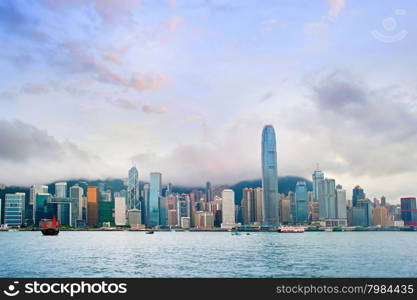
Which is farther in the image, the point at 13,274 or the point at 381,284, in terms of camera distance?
the point at 13,274

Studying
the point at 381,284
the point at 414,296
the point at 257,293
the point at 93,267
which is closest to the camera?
the point at 414,296

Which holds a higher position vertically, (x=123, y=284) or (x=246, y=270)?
(x=123, y=284)

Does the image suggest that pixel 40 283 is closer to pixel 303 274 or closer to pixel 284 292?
pixel 284 292

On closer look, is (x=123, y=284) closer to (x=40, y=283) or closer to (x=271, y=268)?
(x=40, y=283)

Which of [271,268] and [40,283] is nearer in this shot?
[40,283]

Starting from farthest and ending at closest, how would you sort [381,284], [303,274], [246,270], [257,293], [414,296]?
[246,270] < [303,274] < [257,293] < [381,284] < [414,296]

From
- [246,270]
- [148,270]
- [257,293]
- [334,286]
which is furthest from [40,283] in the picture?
[246,270]

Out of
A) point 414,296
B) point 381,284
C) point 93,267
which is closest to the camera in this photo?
point 414,296

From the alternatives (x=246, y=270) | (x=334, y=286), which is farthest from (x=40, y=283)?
(x=246, y=270)

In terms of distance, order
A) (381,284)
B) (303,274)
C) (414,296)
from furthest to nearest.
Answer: (303,274) < (381,284) < (414,296)
